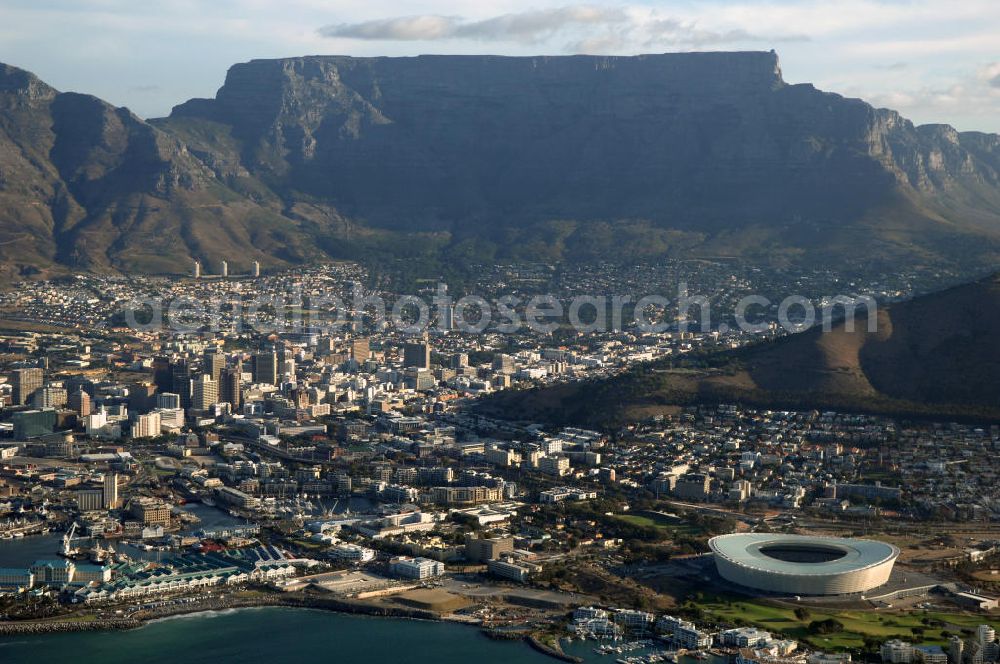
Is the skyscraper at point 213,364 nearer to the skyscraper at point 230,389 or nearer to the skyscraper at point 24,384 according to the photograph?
the skyscraper at point 230,389

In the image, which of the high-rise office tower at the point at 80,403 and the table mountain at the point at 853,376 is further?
the high-rise office tower at the point at 80,403

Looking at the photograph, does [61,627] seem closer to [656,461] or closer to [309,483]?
[309,483]

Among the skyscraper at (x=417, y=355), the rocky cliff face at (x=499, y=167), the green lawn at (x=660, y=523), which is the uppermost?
the rocky cliff face at (x=499, y=167)

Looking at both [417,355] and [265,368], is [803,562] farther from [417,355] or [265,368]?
[417,355]

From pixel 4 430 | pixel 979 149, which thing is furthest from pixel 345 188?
pixel 4 430

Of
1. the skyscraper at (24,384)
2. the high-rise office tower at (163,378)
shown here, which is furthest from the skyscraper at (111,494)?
the skyscraper at (24,384)

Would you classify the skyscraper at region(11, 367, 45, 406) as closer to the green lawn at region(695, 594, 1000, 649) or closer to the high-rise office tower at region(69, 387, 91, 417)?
the high-rise office tower at region(69, 387, 91, 417)

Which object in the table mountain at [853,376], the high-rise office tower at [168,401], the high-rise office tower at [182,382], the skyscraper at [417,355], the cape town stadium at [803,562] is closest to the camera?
the cape town stadium at [803,562]
